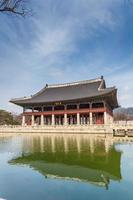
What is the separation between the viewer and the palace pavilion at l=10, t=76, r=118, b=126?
138ft

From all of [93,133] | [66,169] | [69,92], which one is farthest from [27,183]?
[69,92]

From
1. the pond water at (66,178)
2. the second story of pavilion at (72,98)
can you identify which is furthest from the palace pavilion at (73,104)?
the pond water at (66,178)

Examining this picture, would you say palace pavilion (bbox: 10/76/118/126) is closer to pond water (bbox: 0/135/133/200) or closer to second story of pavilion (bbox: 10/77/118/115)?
second story of pavilion (bbox: 10/77/118/115)

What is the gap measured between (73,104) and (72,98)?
1.36 metres

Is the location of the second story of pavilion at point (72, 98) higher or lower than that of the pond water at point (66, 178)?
higher

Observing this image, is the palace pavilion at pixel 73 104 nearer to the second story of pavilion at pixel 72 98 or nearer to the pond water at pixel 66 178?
the second story of pavilion at pixel 72 98

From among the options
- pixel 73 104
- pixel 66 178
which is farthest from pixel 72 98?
pixel 66 178

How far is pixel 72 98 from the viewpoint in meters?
44.6

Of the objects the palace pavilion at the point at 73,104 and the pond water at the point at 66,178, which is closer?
the pond water at the point at 66,178

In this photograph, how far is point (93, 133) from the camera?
Answer: 112ft

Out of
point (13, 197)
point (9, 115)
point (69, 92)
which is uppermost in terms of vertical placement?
point (69, 92)

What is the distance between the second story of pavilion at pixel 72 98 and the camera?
42.0 metres

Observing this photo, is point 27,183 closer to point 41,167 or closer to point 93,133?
point 41,167

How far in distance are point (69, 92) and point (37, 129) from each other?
1230 cm
